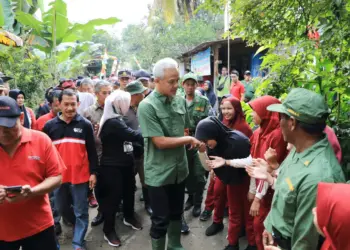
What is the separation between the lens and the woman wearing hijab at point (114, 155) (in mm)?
3416

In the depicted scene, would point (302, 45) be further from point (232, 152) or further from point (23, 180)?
point (23, 180)

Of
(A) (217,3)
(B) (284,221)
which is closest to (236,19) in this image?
(A) (217,3)

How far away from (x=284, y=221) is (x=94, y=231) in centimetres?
305

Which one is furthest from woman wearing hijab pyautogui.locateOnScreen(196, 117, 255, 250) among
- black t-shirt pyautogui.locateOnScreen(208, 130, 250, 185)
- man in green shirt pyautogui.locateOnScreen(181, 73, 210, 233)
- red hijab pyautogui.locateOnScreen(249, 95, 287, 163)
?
man in green shirt pyautogui.locateOnScreen(181, 73, 210, 233)

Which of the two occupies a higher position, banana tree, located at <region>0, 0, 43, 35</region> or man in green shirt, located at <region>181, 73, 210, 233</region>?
banana tree, located at <region>0, 0, 43, 35</region>

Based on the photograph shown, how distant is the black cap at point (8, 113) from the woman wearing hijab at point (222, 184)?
7.62ft

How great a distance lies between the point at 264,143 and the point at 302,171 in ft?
3.91

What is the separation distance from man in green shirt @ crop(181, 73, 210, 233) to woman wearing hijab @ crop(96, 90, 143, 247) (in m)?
0.90

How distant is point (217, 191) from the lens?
388 centimetres

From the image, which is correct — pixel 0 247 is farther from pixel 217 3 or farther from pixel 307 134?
pixel 217 3

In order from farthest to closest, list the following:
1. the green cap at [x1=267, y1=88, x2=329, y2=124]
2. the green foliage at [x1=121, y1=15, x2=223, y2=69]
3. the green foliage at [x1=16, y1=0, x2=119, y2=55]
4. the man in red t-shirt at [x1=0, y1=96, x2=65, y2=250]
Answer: the green foliage at [x1=121, y1=15, x2=223, y2=69]
the green foliage at [x1=16, y1=0, x2=119, y2=55]
the man in red t-shirt at [x1=0, y1=96, x2=65, y2=250]
the green cap at [x1=267, y1=88, x2=329, y2=124]

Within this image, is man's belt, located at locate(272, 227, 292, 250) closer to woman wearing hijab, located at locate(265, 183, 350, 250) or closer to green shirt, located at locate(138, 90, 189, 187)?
woman wearing hijab, located at locate(265, 183, 350, 250)

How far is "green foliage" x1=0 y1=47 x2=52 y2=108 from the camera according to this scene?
8.09 meters

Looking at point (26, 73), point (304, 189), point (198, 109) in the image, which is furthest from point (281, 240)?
point (26, 73)
